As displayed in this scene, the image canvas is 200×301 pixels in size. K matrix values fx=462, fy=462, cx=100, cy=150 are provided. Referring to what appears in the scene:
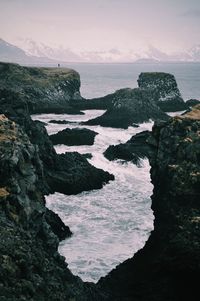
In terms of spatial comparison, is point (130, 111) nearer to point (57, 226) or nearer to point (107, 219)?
point (107, 219)

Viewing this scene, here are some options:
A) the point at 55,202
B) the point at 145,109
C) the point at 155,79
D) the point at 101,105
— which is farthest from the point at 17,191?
the point at 155,79

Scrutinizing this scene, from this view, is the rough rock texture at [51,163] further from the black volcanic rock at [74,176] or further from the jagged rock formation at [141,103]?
the jagged rock formation at [141,103]

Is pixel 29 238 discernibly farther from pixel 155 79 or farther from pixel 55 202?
pixel 155 79

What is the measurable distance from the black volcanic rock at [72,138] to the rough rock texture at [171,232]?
103 feet

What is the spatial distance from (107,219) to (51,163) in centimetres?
1262

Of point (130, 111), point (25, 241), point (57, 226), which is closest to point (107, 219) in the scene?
point (57, 226)

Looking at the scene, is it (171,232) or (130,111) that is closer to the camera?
(171,232)

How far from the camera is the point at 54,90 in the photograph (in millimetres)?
122500

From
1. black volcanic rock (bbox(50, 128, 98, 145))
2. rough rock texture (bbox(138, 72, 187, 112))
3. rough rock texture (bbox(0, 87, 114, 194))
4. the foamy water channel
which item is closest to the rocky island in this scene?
the foamy water channel

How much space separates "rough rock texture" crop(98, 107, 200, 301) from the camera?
29.5m

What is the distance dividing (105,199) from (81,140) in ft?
82.1

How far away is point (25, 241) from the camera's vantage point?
24.5 m

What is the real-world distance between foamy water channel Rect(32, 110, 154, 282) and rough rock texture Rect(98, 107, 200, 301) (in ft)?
6.14

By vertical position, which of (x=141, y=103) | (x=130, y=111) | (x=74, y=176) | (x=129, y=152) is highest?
A: (x=141, y=103)
